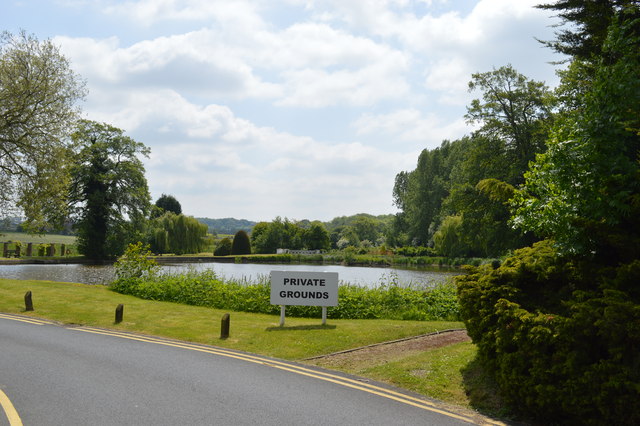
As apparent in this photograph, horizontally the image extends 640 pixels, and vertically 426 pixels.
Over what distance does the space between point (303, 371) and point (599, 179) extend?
19.5 ft

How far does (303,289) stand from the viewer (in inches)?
518

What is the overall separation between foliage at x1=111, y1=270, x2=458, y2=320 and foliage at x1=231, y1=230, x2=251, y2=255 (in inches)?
1782

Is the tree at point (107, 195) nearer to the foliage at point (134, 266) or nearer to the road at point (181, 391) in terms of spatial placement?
the foliage at point (134, 266)

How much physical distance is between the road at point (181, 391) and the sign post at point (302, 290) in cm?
324

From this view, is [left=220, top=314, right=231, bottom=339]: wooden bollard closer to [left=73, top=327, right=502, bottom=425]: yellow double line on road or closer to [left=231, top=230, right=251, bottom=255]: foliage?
[left=73, top=327, right=502, bottom=425]: yellow double line on road

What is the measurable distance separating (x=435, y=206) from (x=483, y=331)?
69.6m

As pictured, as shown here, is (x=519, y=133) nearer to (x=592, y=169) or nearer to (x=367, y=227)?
(x=592, y=169)

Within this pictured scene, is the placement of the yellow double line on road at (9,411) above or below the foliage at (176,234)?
below

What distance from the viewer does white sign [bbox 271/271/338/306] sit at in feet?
43.0

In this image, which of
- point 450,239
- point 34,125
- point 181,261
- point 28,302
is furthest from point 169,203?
point 28,302

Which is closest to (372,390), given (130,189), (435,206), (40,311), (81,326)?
(81,326)

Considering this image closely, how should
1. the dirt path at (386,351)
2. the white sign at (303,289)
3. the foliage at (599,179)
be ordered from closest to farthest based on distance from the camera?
1. the foliage at (599,179)
2. the dirt path at (386,351)
3. the white sign at (303,289)

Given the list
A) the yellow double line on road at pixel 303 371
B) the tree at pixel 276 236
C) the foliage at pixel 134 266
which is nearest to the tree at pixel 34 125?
the foliage at pixel 134 266

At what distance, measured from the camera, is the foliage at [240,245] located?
65062mm
